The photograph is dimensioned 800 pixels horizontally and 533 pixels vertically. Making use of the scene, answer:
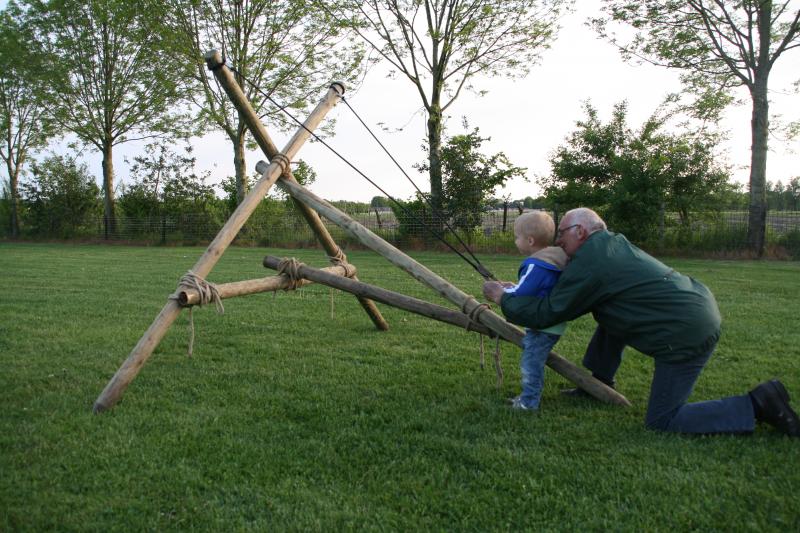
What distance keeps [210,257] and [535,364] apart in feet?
8.20

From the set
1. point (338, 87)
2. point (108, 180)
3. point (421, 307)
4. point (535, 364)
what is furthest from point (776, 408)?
point (108, 180)

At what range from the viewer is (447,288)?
4352 millimetres

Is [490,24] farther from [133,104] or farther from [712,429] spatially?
[712,429]

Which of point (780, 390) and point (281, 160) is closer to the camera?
point (780, 390)

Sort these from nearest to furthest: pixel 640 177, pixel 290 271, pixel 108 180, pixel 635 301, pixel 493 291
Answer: pixel 635 301
pixel 493 291
pixel 290 271
pixel 640 177
pixel 108 180

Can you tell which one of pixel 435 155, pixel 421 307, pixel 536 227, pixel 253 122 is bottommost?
pixel 421 307

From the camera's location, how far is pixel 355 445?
3426mm

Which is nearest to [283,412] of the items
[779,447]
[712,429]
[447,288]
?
[447,288]

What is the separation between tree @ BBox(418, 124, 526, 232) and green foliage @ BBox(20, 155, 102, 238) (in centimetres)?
2004

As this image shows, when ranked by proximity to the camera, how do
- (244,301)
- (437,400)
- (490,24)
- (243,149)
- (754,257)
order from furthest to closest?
1. (243,149)
2. (490,24)
3. (754,257)
4. (244,301)
5. (437,400)

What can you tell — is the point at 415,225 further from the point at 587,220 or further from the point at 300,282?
the point at 587,220

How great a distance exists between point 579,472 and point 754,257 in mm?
18548

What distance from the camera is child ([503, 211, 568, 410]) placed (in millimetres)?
3861

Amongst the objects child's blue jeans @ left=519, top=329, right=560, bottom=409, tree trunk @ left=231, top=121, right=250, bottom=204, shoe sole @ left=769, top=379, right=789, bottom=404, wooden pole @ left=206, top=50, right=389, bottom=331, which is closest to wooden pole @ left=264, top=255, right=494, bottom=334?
child's blue jeans @ left=519, top=329, right=560, bottom=409
